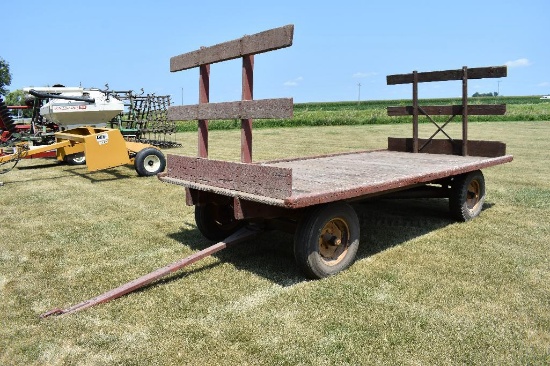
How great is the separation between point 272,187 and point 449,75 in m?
5.38

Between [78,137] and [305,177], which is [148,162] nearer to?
[78,137]

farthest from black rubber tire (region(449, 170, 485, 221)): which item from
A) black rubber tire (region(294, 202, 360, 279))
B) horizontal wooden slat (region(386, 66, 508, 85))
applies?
black rubber tire (region(294, 202, 360, 279))

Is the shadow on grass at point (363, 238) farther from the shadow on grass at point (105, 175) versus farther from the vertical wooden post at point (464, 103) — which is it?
the shadow on grass at point (105, 175)

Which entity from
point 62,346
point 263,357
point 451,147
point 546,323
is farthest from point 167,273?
point 451,147

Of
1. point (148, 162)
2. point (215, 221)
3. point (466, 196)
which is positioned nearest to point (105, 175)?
point (148, 162)

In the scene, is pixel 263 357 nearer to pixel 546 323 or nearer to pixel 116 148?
pixel 546 323

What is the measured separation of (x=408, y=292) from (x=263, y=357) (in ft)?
5.29

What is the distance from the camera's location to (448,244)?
5.45m

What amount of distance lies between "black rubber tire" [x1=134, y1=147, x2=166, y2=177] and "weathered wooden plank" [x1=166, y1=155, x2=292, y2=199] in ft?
17.3

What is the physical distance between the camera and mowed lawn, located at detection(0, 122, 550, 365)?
3.09 m

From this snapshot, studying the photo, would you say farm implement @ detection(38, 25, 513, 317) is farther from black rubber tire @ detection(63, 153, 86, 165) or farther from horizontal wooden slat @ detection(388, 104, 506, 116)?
black rubber tire @ detection(63, 153, 86, 165)

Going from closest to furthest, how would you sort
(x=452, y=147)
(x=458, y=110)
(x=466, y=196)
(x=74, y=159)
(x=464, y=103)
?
(x=466, y=196), (x=464, y=103), (x=458, y=110), (x=452, y=147), (x=74, y=159)

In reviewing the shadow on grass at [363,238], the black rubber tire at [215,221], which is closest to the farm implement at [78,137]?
the shadow on grass at [363,238]

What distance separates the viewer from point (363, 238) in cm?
567
